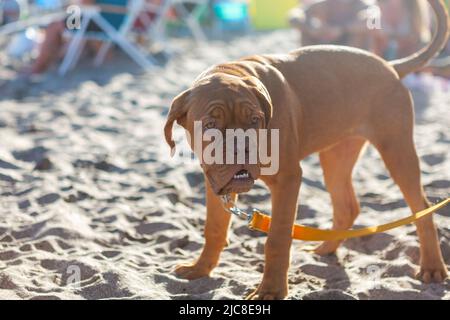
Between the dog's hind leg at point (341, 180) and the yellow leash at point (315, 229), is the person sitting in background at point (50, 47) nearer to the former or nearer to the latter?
the dog's hind leg at point (341, 180)

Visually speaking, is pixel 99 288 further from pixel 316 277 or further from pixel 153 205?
pixel 153 205

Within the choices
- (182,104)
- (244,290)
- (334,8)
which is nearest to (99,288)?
(244,290)

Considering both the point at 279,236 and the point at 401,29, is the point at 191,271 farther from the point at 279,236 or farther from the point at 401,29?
the point at 401,29

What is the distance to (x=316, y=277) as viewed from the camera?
3941mm

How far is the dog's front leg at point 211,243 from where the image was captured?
12.6 ft

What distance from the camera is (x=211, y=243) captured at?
3885mm

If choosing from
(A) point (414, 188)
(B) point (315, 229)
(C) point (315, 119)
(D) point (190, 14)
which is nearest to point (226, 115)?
(C) point (315, 119)

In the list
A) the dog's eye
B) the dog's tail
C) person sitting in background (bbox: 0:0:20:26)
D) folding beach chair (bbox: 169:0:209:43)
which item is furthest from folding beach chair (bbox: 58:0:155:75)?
the dog's eye

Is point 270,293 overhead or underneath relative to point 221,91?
underneath

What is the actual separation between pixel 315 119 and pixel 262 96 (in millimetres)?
622

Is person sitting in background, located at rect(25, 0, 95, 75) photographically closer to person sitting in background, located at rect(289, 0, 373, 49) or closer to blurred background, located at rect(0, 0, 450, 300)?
blurred background, located at rect(0, 0, 450, 300)

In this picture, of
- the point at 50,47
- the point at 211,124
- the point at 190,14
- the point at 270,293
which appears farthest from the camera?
the point at 190,14
